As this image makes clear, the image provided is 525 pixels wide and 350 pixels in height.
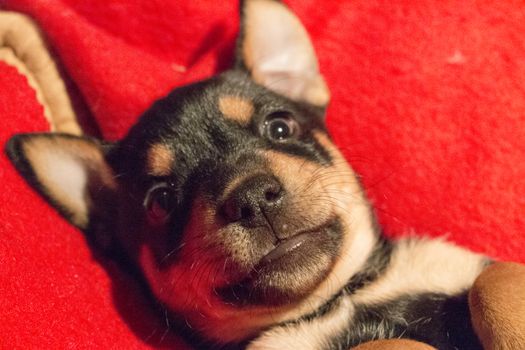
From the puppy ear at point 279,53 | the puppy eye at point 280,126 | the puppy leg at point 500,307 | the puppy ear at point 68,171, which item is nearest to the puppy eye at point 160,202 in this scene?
the puppy ear at point 68,171

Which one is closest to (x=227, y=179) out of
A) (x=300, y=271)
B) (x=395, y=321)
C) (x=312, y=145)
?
(x=300, y=271)

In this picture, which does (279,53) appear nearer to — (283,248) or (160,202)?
(160,202)

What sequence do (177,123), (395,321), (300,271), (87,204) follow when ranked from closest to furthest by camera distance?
(300,271)
(395,321)
(177,123)
(87,204)

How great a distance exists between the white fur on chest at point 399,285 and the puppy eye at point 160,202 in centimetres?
47

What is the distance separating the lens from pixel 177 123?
1896 mm

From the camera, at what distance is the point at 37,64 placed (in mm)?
2334

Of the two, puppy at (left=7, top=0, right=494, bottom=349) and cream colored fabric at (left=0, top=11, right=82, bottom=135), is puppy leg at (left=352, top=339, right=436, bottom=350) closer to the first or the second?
puppy at (left=7, top=0, right=494, bottom=349)

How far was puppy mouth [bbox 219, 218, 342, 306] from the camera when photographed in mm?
1578

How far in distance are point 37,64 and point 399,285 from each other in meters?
1.54

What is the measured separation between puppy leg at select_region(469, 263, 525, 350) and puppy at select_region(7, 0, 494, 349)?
0.12 m

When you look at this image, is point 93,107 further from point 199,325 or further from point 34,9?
point 199,325

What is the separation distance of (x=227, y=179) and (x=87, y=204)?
0.72 meters

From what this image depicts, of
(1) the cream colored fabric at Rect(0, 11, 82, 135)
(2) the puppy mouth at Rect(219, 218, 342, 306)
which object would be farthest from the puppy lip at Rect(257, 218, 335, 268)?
(1) the cream colored fabric at Rect(0, 11, 82, 135)

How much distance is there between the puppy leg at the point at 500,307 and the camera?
58.5 inches
